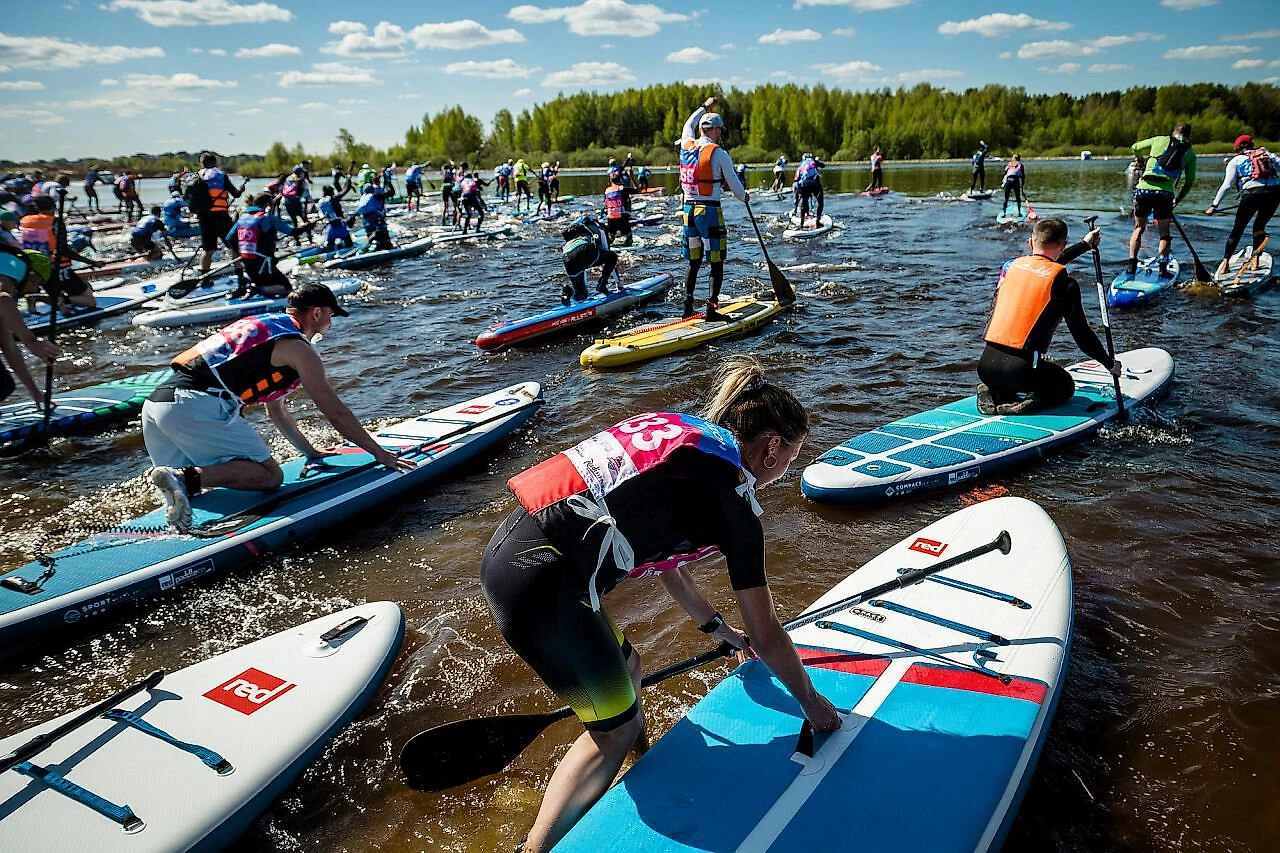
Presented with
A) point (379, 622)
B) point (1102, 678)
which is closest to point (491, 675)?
point (379, 622)

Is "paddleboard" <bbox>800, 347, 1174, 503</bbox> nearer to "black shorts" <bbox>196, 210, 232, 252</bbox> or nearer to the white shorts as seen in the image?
the white shorts

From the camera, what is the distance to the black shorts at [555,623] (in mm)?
2125

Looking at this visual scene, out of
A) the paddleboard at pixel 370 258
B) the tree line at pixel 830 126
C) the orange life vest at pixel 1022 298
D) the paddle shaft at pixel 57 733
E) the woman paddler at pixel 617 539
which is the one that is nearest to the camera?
the woman paddler at pixel 617 539

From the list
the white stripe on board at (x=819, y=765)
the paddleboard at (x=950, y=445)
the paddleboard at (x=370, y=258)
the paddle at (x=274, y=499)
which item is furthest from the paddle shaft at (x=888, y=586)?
the paddleboard at (x=370, y=258)

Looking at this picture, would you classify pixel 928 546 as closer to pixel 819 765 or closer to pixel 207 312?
pixel 819 765

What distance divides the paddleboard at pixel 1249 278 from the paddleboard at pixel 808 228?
866 cm

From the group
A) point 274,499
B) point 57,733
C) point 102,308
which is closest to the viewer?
point 57,733

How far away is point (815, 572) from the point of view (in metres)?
4.38

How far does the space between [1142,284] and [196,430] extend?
36.7 ft

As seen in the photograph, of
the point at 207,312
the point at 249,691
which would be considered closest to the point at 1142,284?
the point at 249,691

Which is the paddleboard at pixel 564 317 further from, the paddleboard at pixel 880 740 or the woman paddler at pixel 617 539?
the woman paddler at pixel 617 539

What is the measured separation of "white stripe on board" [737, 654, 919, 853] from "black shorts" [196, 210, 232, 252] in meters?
14.3

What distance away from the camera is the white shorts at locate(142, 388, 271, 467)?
4438 millimetres

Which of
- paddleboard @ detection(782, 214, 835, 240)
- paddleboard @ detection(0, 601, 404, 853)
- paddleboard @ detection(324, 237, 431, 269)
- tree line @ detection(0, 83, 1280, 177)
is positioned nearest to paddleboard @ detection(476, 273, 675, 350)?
paddleboard @ detection(0, 601, 404, 853)
